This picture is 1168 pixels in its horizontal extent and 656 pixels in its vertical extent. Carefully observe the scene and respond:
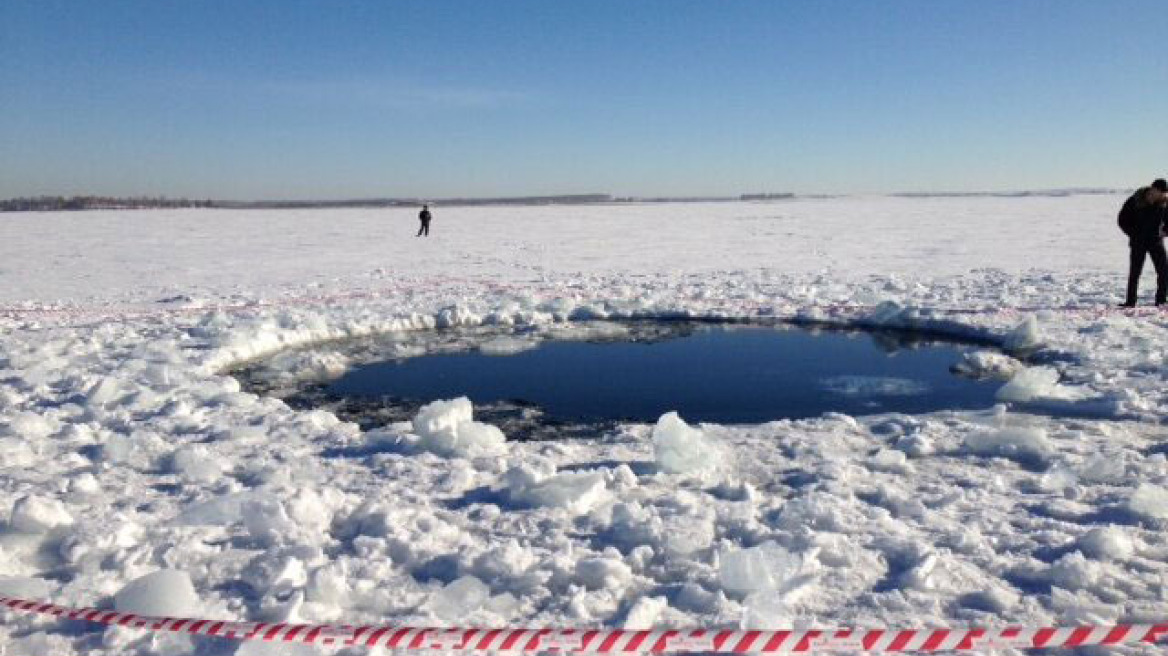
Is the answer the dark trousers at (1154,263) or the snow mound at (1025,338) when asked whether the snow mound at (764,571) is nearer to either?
the snow mound at (1025,338)

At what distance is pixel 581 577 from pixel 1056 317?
859cm

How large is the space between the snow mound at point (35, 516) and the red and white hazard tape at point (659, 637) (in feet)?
3.56

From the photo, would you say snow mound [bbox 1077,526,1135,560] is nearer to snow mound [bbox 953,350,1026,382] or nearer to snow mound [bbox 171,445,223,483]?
snow mound [bbox 953,350,1026,382]

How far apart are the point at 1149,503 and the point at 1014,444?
1080mm

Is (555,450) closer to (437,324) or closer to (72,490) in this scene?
(72,490)

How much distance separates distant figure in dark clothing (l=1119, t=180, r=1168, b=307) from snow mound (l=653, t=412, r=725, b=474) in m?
7.55

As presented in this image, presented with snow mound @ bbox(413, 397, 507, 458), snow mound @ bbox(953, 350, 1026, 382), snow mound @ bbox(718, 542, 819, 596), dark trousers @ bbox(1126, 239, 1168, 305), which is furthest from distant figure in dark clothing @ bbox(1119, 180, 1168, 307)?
snow mound @ bbox(718, 542, 819, 596)

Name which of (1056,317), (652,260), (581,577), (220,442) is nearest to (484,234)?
(652,260)

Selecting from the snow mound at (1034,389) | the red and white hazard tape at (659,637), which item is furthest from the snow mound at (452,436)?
the snow mound at (1034,389)

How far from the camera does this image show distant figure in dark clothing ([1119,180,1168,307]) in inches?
379

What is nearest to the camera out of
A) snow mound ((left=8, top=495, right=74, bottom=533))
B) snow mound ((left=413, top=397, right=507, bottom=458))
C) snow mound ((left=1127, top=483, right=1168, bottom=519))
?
snow mound ((left=8, top=495, right=74, bottom=533))

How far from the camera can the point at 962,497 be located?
4.20 meters

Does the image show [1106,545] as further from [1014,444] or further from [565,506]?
[565,506]

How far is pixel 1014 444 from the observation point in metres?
4.95
